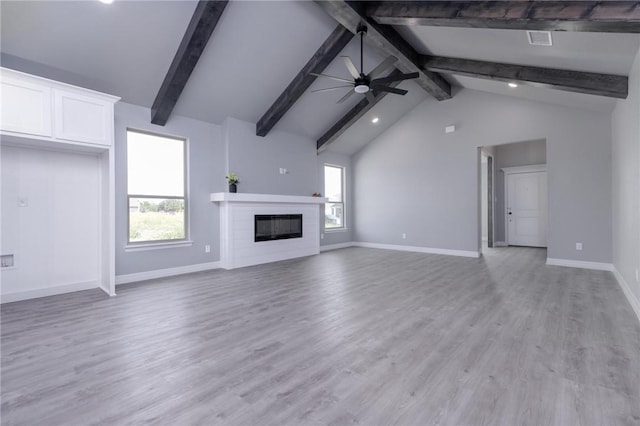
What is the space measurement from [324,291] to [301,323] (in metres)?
1.08

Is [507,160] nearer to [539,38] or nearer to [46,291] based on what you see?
[539,38]

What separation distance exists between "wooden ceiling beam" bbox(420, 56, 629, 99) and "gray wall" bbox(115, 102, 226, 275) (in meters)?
4.22

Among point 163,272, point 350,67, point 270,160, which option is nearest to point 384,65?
point 350,67

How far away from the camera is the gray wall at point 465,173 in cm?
500

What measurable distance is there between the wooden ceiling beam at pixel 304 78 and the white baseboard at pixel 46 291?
12.4 ft

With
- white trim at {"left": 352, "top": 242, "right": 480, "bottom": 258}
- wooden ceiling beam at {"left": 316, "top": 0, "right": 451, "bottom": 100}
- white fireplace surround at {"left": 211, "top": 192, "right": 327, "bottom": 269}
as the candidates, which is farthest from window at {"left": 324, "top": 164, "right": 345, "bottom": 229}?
wooden ceiling beam at {"left": 316, "top": 0, "right": 451, "bottom": 100}

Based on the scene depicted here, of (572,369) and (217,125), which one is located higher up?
(217,125)

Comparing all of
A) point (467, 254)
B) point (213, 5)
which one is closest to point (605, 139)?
point (467, 254)

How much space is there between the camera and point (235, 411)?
5.12 ft

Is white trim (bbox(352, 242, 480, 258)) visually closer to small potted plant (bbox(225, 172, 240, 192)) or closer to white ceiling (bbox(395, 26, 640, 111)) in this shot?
white ceiling (bbox(395, 26, 640, 111))

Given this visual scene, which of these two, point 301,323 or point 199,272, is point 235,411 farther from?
point 199,272

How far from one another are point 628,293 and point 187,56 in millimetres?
6110

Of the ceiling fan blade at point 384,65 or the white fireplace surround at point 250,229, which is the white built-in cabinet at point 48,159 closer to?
the white fireplace surround at point 250,229

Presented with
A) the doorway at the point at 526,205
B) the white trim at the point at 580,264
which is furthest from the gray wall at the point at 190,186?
the doorway at the point at 526,205
